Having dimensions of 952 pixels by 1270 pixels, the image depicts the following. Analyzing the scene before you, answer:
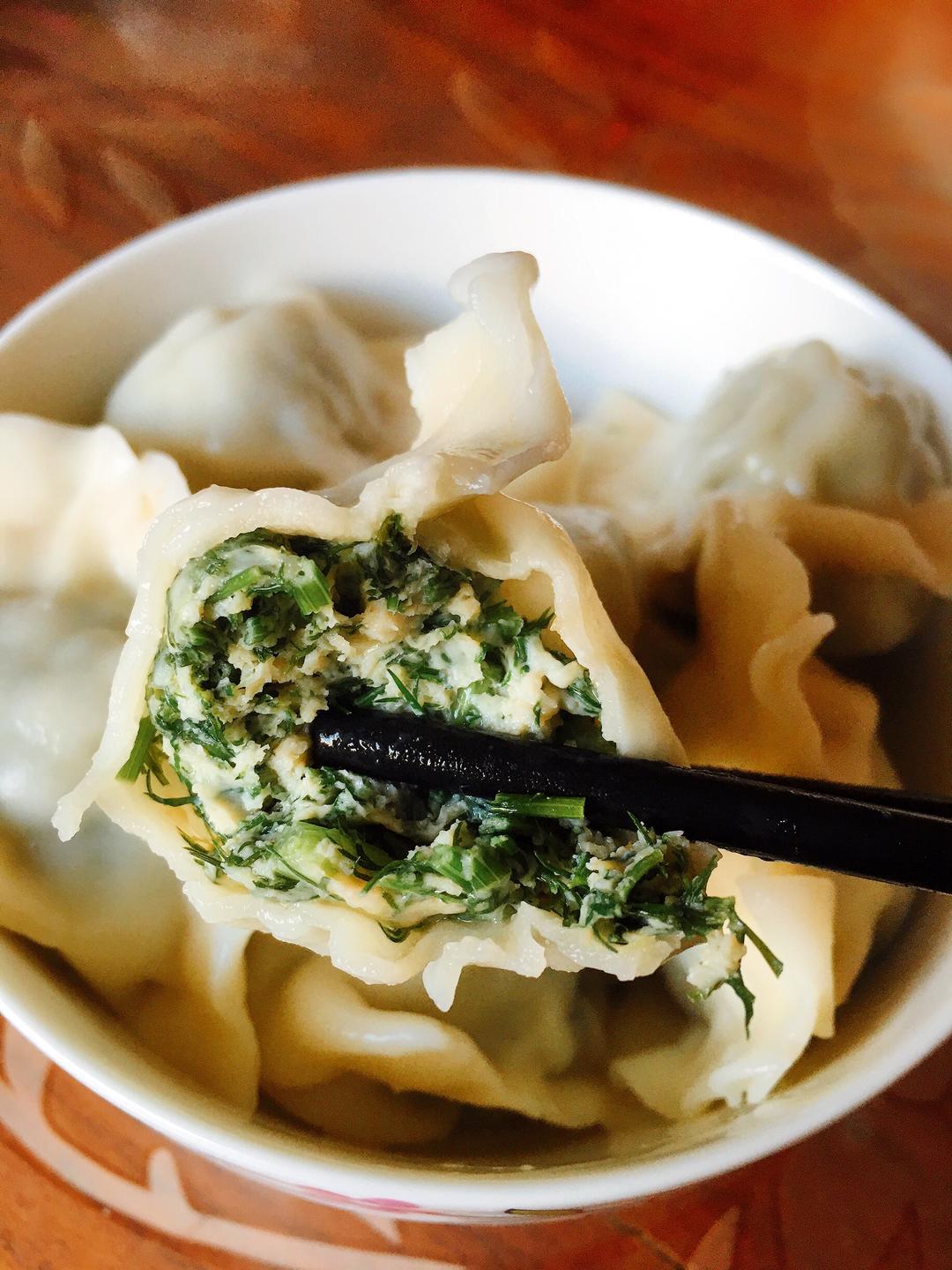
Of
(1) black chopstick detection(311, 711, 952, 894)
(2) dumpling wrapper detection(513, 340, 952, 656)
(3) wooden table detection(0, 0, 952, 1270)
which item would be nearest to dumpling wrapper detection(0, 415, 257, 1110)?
(1) black chopstick detection(311, 711, 952, 894)

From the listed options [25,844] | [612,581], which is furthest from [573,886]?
[25,844]

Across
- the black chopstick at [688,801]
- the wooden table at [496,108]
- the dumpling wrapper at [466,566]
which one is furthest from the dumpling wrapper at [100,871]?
the wooden table at [496,108]

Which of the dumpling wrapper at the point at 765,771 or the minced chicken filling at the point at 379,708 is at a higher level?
the minced chicken filling at the point at 379,708

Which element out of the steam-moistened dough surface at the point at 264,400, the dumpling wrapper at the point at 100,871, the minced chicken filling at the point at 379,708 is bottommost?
the dumpling wrapper at the point at 100,871

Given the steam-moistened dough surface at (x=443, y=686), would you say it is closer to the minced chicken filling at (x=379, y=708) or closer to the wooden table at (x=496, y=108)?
the minced chicken filling at (x=379, y=708)

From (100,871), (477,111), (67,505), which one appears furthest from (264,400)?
(477,111)

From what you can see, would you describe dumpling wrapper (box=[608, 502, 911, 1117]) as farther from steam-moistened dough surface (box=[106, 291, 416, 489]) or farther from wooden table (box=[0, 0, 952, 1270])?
wooden table (box=[0, 0, 952, 1270])

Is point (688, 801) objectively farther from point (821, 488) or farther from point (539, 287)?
point (539, 287)

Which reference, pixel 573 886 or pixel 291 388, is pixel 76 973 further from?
pixel 291 388
